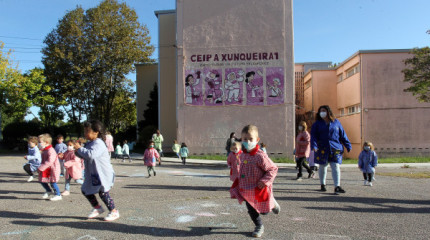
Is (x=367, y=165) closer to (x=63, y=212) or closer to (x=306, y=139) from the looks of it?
(x=306, y=139)

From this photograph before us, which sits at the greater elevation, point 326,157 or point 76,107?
point 76,107

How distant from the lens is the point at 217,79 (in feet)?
70.0

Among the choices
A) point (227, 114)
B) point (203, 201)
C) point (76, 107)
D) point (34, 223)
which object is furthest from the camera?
point (76, 107)

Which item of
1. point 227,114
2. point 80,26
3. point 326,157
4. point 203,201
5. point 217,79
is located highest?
point 80,26

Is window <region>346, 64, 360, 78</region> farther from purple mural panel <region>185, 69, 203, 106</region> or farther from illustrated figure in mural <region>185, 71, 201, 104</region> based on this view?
illustrated figure in mural <region>185, 71, 201, 104</region>

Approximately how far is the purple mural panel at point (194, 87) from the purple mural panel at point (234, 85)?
5.42 ft

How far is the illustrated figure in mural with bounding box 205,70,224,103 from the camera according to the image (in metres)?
21.3

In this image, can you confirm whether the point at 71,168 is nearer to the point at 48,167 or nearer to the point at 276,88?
the point at 48,167

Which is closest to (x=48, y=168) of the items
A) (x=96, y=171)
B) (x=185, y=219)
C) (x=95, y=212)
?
(x=95, y=212)

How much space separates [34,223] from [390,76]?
23466 millimetres

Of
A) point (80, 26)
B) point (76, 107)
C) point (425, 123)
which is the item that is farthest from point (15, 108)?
point (425, 123)

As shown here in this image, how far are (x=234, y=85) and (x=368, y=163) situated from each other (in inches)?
510

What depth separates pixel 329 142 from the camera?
7.18m

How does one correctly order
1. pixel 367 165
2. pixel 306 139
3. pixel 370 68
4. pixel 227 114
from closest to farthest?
pixel 367 165, pixel 306 139, pixel 227 114, pixel 370 68
